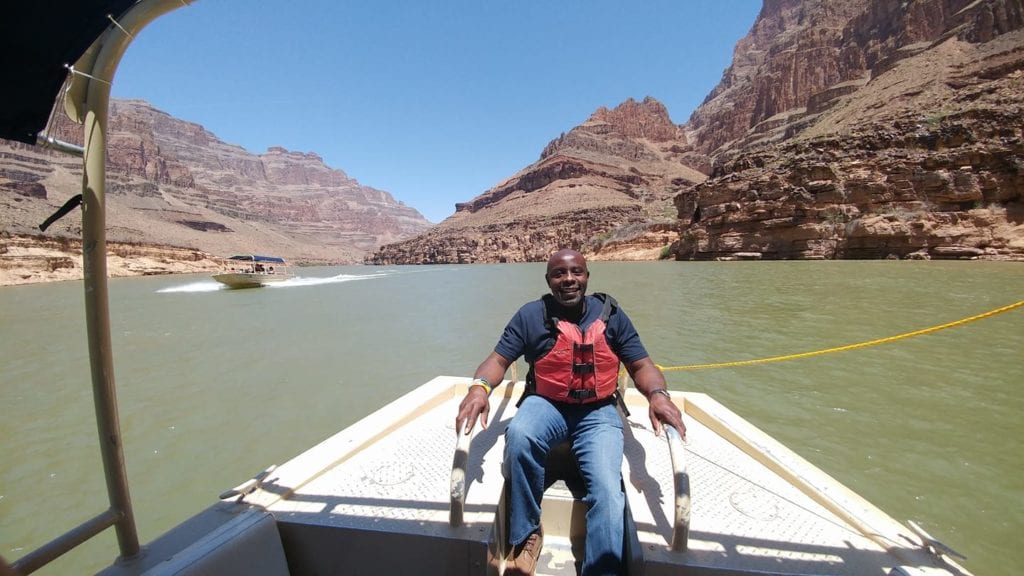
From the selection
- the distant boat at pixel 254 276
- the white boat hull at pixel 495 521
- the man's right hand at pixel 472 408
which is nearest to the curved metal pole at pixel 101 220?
the white boat hull at pixel 495 521

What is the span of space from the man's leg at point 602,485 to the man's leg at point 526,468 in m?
0.18

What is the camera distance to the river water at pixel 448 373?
2.98 metres

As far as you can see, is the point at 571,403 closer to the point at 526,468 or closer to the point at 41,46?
the point at 526,468

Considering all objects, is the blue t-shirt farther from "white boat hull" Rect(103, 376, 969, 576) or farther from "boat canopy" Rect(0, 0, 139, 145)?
"boat canopy" Rect(0, 0, 139, 145)

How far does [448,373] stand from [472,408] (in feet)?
15.7

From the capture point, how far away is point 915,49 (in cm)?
5088

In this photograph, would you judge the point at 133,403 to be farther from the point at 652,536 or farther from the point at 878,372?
the point at 878,372

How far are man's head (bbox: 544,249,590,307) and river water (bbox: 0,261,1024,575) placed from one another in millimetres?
2612

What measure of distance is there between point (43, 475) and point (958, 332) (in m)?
12.6

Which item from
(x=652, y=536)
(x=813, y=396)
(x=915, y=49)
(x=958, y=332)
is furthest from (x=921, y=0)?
(x=652, y=536)

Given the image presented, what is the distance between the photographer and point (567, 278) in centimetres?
238

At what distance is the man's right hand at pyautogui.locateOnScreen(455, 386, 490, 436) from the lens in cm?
189

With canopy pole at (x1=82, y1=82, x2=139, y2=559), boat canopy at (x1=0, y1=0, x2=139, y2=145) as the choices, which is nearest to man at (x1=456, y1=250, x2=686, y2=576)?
canopy pole at (x1=82, y1=82, x2=139, y2=559)

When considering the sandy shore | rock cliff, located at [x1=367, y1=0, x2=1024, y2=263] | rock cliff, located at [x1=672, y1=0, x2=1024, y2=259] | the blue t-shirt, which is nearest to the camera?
the blue t-shirt
